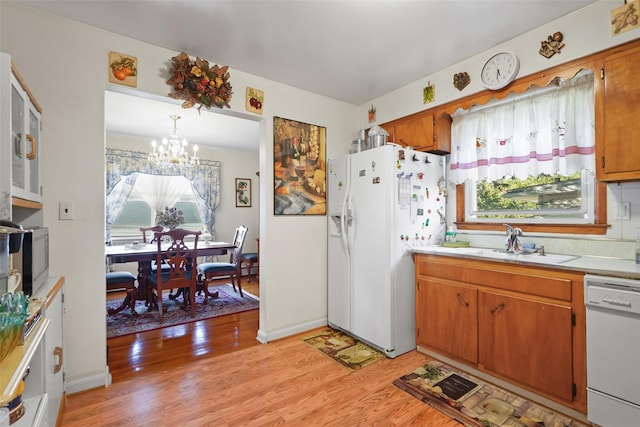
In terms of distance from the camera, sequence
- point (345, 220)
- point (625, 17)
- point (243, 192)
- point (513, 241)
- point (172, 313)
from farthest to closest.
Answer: point (243, 192)
point (172, 313)
point (345, 220)
point (513, 241)
point (625, 17)

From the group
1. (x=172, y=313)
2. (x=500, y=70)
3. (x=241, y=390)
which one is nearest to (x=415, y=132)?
(x=500, y=70)

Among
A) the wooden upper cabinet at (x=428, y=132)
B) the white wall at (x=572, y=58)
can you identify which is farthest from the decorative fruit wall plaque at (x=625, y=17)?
the wooden upper cabinet at (x=428, y=132)

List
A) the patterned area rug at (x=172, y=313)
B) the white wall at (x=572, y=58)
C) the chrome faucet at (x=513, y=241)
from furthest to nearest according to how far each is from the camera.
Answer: the patterned area rug at (x=172, y=313) → the chrome faucet at (x=513, y=241) → the white wall at (x=572, y=58)

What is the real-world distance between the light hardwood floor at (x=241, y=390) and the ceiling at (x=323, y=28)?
248 cm

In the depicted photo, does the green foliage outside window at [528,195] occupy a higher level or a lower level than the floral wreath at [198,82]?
lower

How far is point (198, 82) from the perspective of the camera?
2.32 meters

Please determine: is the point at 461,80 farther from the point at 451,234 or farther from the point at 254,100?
the point at 254,100

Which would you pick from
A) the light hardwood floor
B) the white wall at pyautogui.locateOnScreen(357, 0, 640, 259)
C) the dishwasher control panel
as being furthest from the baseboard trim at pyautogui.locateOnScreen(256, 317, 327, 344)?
the dishwasher control panel

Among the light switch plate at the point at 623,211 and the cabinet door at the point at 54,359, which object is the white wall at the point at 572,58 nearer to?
the light switch plate at the point at 623,211

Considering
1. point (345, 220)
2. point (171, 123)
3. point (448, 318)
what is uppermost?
point (171, 123)

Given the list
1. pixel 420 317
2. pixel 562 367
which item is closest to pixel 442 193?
pixel 420 317

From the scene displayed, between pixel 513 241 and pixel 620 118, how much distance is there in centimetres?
96

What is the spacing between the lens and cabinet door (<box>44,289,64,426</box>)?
138cm

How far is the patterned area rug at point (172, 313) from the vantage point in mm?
3205
